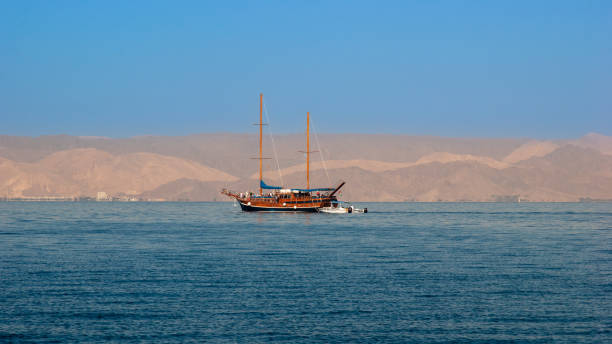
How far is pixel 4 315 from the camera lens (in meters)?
34.3

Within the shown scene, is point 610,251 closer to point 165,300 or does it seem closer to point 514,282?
point 514,282

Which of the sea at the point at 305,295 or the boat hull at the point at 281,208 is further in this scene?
the boat hull at the point at 281,208

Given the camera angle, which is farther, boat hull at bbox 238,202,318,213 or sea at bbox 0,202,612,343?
boat hull at bbox 238,202,318,213

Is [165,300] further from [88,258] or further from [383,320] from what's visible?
[88,258]

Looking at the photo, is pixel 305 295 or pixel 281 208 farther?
pixel 281 208

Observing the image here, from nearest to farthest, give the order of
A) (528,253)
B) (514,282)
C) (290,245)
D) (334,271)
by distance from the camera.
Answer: (514,282) < (334,271) < (528,253) < (290,245)

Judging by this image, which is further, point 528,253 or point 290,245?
point 290,245

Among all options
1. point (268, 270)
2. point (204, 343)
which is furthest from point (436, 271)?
point (204, 343)

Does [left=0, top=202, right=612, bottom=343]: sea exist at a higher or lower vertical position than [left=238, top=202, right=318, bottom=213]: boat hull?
lower

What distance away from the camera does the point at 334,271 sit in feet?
167

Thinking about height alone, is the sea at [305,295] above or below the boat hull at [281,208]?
below

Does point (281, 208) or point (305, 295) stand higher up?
point (281, 208)

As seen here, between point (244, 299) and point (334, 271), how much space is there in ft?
42.9

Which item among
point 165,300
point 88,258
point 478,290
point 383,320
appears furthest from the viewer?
point 88,258
